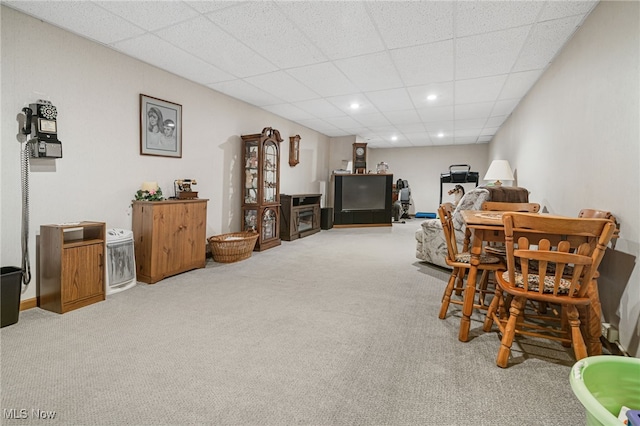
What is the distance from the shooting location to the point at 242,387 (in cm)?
152

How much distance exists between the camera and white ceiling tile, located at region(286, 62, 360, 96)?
359 cm

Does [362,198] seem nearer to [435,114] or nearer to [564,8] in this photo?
[435,114]

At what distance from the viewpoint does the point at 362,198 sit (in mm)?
7617

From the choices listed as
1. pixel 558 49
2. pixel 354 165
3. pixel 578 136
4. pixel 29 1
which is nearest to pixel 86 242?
pixel 29 1

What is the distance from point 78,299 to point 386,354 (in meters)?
2.51

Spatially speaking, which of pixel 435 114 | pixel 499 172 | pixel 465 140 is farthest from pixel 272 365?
pixel 465 140

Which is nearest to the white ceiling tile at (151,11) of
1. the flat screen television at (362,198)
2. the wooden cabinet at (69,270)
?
the wooden cabinet at (69,270)

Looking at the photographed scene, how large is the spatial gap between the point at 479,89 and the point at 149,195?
14.7ft

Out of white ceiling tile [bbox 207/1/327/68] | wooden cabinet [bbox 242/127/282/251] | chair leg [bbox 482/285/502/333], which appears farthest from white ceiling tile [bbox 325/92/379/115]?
chair leg [bbox 482/285/502/333]

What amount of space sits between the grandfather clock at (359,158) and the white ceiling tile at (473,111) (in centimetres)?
232

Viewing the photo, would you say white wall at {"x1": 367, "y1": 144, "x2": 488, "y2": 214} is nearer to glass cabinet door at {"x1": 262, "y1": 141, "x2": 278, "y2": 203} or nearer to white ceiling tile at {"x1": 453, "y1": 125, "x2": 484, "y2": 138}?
white ceiling tile at {"x1": 453, "y1": 125, "x2": 484, "y2": 138}

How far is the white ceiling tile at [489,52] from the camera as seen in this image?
2.77 meters

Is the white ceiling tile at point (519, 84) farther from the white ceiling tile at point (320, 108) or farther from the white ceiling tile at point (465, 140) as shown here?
the white ceiling tile at point (465, 140)

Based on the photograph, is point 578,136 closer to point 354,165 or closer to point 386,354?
point 386,354
